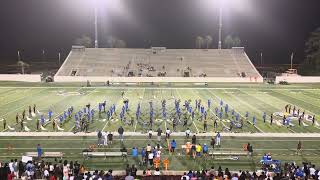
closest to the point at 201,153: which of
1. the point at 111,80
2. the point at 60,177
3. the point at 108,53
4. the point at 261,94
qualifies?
the point at 60,177

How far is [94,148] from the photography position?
2248cm

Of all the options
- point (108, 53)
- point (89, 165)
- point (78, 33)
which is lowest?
point (89, 165)

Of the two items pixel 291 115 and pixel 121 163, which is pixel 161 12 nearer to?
pixel 291 115

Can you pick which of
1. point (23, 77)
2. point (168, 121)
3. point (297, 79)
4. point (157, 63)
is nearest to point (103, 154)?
A: point (168, 121)

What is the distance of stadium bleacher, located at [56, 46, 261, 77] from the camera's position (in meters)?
72.4

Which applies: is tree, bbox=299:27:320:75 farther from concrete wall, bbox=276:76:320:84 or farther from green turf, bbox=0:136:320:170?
green turf, bbox=0:136:320:170

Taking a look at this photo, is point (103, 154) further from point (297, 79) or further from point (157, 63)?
point (157, 63)

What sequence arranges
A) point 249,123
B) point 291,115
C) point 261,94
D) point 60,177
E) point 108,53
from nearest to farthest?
point 60,177 < point 249,123 < point 291,115 < point 261,94 < point 108,53

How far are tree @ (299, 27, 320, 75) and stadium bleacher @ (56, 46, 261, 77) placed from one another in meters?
14.6

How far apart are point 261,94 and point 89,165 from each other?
110 ft

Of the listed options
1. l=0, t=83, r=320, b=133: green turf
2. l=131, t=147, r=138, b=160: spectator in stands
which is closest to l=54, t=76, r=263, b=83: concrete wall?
l=0, t=83, r=320, b=133: green turf

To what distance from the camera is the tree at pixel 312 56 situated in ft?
272

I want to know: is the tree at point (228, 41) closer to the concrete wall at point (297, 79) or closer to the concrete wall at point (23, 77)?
the concrete wall at point (297, 79)

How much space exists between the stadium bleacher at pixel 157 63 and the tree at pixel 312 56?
1460cm
